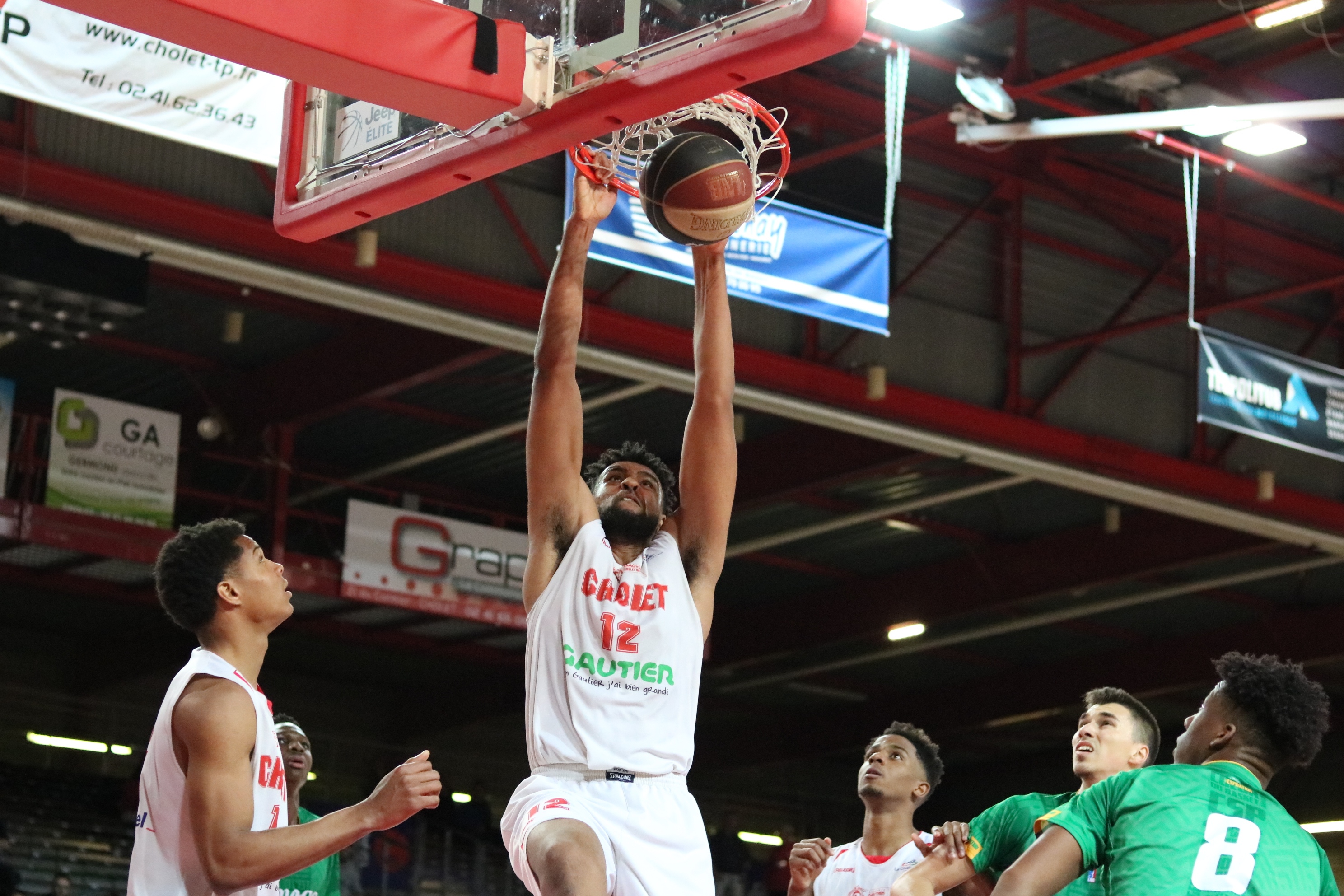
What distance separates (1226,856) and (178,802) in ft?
9.89

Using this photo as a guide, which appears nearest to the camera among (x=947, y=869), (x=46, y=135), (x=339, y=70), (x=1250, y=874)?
(x=1250, y=874)

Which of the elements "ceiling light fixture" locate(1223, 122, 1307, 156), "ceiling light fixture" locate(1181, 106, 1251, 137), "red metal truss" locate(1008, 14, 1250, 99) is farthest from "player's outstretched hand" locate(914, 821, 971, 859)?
"ceiling light fixture" locate(1223, 122, 1307, 156)

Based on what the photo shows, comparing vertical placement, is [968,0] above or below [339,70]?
above

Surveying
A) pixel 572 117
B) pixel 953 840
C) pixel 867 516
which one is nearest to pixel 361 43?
pixel 572 117

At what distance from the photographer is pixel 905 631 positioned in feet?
82.7

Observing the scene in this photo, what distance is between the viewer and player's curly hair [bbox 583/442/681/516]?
6582 mm

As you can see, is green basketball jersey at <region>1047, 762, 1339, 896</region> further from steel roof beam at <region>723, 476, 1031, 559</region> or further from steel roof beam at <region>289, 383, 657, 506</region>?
steel roof beam at <region>723, 476, 1031, 559</region>

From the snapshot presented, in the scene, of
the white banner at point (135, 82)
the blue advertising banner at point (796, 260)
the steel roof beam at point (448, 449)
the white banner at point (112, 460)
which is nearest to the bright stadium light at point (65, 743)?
the steel roof beam at point (448, 449)

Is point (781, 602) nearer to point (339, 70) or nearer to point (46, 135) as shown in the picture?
point (46, 135)

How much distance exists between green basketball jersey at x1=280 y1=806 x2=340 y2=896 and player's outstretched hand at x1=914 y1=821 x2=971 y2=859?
148 inches

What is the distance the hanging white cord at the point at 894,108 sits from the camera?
14.5 meters

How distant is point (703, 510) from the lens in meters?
6.49

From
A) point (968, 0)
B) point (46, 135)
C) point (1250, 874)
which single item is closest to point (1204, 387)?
point (968, 0)

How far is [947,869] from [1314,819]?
26.6 meters
